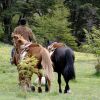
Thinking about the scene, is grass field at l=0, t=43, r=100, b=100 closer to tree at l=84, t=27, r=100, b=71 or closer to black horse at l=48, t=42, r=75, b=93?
black horse at l=48, t=42, r=75, b=93

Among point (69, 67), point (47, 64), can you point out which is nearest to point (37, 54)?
point (47, 64)

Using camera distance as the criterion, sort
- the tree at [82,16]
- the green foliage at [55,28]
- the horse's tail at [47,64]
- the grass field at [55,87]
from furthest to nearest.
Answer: the tree at [82,16] < the green foliage at [55,28] < the horse's tail at [47,64] < the grass field at [55,87]

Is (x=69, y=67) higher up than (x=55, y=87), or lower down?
higher up

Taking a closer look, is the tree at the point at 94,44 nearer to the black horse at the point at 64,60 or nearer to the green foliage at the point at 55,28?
the black horse at the point at 64,60

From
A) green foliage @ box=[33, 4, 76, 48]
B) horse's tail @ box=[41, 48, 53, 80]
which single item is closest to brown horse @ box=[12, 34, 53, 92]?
horse's tail @ box=[41, 48, 53, 80]

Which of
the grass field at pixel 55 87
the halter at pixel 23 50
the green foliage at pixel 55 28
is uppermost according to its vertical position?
the halter at pixel 23 50

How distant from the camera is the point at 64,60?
39.1 feet

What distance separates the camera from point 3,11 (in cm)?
4638

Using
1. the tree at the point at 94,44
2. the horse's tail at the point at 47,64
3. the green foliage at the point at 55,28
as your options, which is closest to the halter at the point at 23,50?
the horse's tail at the point at 47,64

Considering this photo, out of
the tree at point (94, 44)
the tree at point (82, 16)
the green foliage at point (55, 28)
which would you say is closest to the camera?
the tree at point (94, 44)

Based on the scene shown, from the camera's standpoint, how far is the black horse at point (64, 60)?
11.6 m

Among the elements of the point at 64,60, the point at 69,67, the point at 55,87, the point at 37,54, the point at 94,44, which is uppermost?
the point at 37,54

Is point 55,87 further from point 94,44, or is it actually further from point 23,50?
point 94,44

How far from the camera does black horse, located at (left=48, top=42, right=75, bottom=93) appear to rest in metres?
11.6
